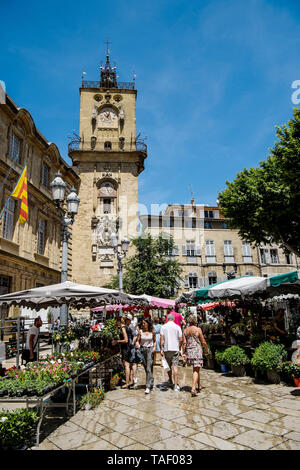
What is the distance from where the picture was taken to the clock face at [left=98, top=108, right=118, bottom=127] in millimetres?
31594

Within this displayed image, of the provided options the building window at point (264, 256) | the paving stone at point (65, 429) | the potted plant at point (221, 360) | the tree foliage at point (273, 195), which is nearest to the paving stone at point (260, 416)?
the paving stone at point (65, 429)

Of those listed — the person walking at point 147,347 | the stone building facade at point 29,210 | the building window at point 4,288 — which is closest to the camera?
the person walking at point 147,347

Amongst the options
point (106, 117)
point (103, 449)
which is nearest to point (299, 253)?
point (103, 449)

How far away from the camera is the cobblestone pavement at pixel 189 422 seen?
4.26 meters

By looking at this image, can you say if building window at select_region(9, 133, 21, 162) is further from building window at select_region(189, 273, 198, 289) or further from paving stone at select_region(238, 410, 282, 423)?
building window at select_region(189, 273, 198, 289)

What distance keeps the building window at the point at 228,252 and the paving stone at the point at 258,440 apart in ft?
102

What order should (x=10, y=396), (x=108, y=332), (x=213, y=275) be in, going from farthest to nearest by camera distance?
1. (x=213, y=275)
2. (x=108, y=332)
3. (x=10, y=396)

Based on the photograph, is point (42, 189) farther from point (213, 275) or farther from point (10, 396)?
point (213, 275)

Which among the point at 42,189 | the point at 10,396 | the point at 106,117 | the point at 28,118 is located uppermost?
the point at 106,117

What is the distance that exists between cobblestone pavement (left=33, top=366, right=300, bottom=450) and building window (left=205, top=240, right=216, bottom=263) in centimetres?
2723

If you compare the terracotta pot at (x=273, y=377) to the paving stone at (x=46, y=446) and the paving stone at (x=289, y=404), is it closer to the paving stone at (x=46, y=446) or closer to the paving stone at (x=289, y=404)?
the paving stone at (x=289, y=404)

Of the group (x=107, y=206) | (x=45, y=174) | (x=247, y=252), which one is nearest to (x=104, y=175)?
(x=107, y=206)

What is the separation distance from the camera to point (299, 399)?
20.6 ft

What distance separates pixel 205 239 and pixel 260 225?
17982 millimetres
